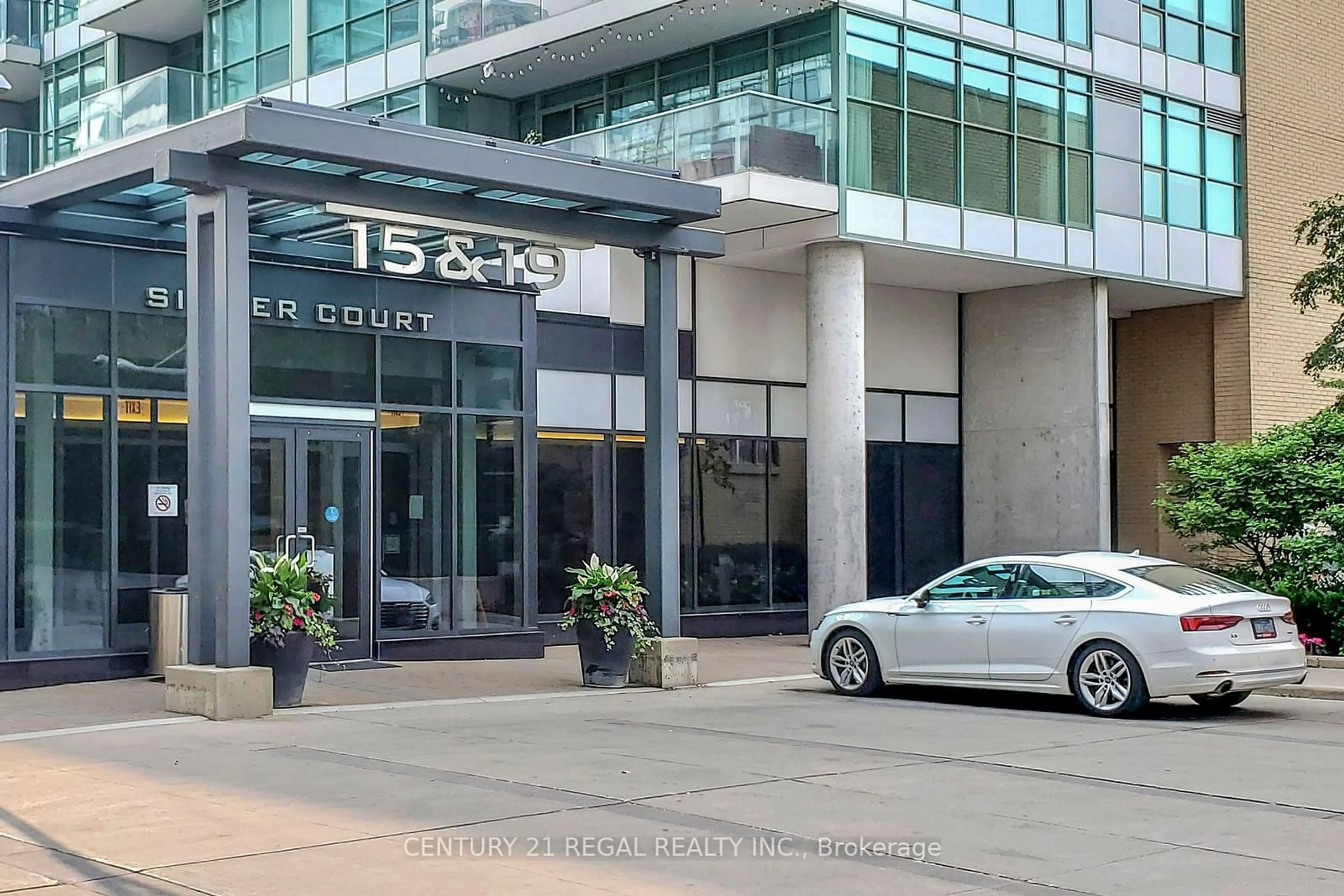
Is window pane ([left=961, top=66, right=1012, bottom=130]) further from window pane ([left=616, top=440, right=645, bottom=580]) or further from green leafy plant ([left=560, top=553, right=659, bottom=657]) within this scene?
green leafy plant ([left=560, top=553, right=659, bottom=657])

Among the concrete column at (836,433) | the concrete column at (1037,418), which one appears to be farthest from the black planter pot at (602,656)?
the concrete column at (1037,418)

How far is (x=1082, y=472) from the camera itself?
26891 mm

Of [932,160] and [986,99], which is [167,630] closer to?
[932,160]

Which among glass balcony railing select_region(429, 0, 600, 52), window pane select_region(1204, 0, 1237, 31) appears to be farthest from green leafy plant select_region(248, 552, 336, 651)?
window pane select_region(1204, 0, 1237, 31)

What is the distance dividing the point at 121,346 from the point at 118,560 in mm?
2179

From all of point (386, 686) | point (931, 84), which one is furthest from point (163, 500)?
point (931, 84)

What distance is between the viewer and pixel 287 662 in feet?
46.9

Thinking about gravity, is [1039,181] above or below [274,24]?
below

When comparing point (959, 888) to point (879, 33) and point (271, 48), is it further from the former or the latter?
point (271, 48)

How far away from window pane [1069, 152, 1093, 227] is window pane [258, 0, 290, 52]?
14.1m

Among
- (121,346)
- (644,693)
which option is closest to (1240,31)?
(644,693)

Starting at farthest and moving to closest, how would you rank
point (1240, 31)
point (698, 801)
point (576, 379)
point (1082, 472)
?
point (1240, 31) → point (1082, 472) → point (576, 379) → point (698, 801)

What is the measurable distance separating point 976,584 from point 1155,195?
14.6 meters

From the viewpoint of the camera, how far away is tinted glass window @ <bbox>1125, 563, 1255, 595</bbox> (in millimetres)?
14219
